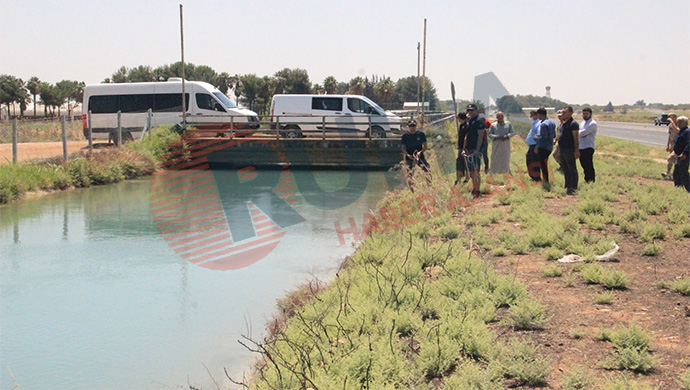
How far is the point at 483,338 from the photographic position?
5156 mm

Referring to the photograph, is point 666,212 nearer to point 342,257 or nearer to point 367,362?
point 342,257

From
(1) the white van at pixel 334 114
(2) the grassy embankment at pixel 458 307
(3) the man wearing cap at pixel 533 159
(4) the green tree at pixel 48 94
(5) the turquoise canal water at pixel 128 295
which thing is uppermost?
(4) the green tree at pixel 48 94

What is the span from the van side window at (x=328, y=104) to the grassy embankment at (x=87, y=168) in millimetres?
6073

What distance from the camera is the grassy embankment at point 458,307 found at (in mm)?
4656

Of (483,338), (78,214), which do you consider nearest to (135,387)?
(483,338)

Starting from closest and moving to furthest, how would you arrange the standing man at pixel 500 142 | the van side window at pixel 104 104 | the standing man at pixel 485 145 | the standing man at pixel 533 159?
the standing man at pixel 485 145 → the standing man at pixel 533 159 → the standing man at pixel 500 142 → the van side window at pixel 104 104

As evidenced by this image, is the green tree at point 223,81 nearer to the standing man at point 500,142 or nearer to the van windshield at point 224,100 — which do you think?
the van windshield at point 224,100

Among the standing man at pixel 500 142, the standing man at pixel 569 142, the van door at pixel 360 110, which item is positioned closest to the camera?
the standing man at pixel 569 142

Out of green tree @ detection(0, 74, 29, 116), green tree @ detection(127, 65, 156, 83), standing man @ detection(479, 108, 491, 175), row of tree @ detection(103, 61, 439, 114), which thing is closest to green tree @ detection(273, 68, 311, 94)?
row of tree @ detection(103, 61, 439, 114)

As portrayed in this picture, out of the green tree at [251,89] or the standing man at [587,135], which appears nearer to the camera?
the standing man at [587,135]

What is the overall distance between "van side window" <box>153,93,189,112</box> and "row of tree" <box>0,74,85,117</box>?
125 feet

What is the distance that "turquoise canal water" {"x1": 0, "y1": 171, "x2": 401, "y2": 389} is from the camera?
6.28 m

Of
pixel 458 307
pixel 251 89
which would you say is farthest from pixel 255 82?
pixel 458 307

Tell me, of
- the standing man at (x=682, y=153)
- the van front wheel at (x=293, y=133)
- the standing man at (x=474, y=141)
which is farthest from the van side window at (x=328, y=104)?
the standing man at (x=682, y=153)
